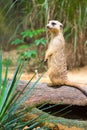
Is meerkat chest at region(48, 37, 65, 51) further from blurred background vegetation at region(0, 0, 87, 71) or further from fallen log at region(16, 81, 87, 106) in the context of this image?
blurred background vegetation at region(0, 0, 87, 71)

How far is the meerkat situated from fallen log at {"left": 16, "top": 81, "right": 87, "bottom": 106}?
0.05 meters

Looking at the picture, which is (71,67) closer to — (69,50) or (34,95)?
(69,50)

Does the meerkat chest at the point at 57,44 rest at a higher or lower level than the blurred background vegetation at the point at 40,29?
higher

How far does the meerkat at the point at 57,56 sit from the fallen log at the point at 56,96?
47 mm

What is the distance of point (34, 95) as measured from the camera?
2904 millimetres

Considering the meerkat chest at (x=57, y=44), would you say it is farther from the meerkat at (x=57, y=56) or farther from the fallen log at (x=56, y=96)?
A: the fallen log at (x=56, y=96)

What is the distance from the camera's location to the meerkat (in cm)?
290

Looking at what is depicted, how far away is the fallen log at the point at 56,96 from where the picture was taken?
9.45 ft

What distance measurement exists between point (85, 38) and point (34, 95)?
9.81 ft

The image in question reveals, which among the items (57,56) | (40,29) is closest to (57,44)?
(57,56)

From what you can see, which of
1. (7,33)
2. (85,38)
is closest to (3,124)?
(85,38)

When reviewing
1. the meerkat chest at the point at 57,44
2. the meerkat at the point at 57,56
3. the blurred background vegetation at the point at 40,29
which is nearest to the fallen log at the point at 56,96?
the meerkat at the point at 57,56

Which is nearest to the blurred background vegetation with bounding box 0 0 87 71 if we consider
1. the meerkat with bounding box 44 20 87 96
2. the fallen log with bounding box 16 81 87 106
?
the meerkat with bounding box 44 20 87 96

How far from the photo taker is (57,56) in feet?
9.54
